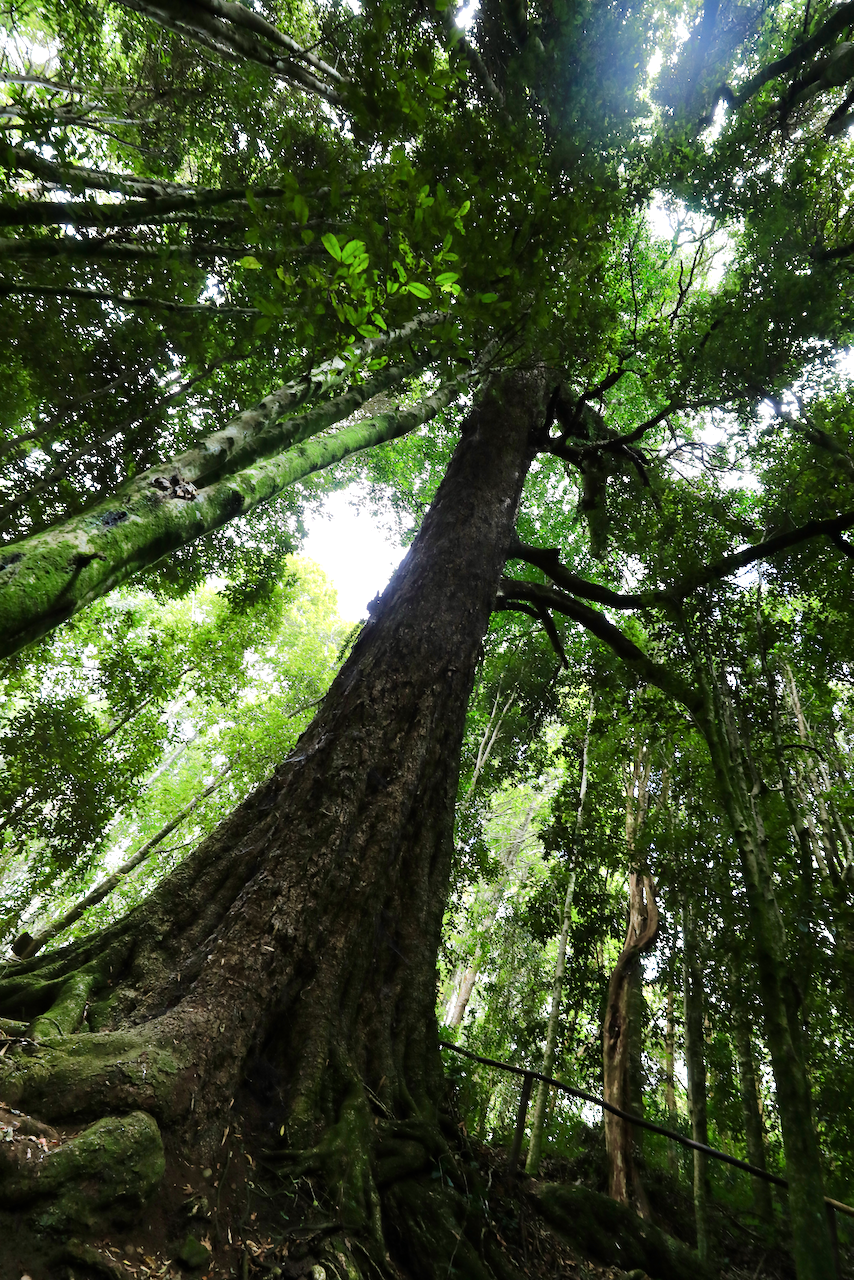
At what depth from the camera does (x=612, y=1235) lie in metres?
2.91

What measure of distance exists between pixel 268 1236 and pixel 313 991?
70cm

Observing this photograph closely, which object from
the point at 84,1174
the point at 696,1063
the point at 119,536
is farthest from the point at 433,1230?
the point at 696,1063

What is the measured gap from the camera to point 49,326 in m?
3.92

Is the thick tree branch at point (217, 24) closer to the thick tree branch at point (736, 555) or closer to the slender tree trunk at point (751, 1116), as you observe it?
the thick tree branch at point (736, 555)

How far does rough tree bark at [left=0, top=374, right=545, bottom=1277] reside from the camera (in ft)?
5.30

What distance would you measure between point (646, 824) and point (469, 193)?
639cm

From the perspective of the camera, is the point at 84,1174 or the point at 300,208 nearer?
the point at 84,1174

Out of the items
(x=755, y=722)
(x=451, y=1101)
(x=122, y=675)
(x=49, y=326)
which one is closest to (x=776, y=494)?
(x=755, y=722)

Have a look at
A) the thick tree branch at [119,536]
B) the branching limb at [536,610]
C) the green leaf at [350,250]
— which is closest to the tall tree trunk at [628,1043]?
the branching limb at [536,610]

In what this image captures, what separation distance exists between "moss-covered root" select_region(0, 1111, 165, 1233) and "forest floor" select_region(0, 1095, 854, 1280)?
0.12 feet

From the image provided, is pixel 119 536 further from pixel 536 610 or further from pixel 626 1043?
pixel 626 1043

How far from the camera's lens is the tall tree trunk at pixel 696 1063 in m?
4.59

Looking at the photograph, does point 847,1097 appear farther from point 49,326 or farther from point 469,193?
point 49,326

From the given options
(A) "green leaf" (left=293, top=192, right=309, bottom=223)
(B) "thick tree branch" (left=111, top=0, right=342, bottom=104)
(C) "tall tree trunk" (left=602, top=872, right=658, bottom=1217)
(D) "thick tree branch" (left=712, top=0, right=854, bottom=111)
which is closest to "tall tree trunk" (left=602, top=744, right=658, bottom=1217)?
(C) "tall tree trunk" (left=602, top=872, right=658, bottom=1217)
